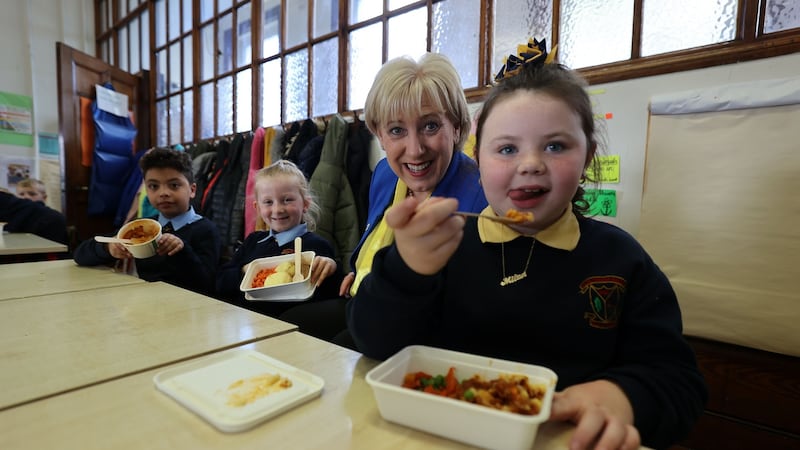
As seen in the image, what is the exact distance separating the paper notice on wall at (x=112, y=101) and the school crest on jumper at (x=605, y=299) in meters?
4.72

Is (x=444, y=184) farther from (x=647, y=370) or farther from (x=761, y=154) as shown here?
(x=761, y=154)

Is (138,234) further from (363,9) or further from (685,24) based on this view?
(685,24)

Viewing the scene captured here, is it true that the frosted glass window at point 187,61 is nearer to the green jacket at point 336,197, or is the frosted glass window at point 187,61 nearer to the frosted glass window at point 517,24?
the green jacket at point 336,197

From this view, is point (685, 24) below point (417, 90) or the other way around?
the other way around

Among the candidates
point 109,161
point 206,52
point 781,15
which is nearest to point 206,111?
point 206,52

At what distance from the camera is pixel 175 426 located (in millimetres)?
491

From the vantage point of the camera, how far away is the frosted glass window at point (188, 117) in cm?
410

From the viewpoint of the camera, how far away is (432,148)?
4.04 ft

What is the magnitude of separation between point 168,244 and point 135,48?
439 cm

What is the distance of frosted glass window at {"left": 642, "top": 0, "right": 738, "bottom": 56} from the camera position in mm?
1432

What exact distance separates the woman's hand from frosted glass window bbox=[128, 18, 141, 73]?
5569mm

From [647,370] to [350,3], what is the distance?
9.22 feet

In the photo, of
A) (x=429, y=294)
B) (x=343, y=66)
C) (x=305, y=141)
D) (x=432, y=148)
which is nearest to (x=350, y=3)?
(x=343, y=66)

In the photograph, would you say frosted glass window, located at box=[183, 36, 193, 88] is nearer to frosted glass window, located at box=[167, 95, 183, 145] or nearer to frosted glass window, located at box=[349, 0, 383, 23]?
frosted glass window, located at box=[167, 95, 183, 145]
